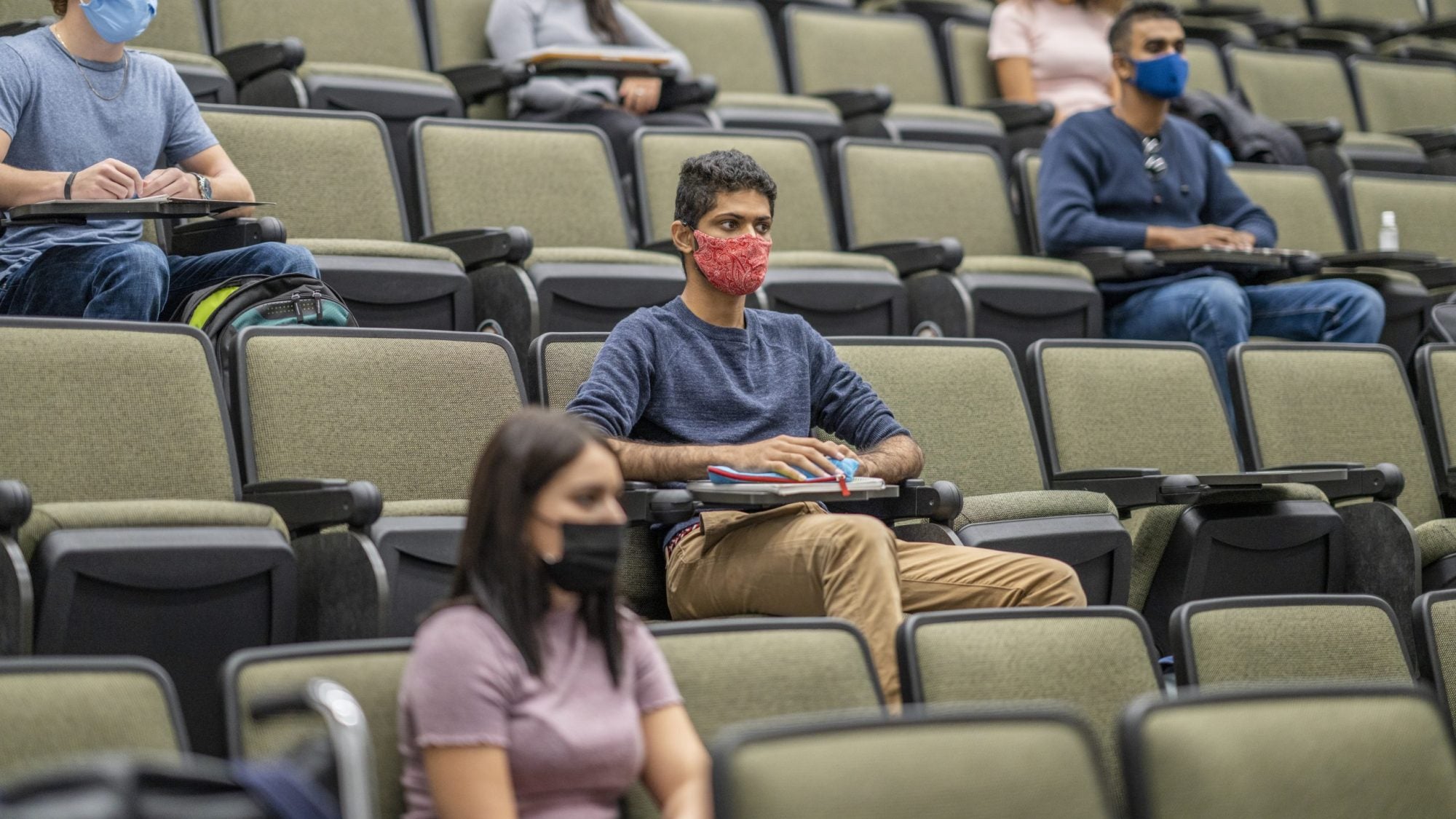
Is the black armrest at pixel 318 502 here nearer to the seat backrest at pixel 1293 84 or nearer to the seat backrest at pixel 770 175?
the seat backrest at pixel 770 175

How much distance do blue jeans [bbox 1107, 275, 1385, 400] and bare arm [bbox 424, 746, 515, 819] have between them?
200cm

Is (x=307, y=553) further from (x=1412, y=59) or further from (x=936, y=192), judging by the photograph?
(x=1412, y=59)

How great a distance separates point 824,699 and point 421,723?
1.24 ft

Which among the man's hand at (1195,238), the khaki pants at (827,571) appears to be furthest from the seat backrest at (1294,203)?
the khaki pants at (827,571)

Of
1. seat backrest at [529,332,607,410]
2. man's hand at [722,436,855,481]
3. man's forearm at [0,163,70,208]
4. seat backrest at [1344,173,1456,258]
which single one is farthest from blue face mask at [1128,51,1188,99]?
man's forearm at [0,163,70,208]

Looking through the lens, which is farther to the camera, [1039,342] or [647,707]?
[1039,342]

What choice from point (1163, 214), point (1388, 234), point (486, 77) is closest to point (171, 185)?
point (486, 77)

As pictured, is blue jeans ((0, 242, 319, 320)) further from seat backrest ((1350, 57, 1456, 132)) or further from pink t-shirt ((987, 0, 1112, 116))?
seat backrest ((1350, 57, 1456, 132))

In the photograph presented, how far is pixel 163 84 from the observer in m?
2.44

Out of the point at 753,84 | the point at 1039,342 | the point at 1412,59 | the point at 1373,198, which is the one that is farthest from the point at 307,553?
the point at 1412,59

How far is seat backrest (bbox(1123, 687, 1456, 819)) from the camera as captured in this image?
122 cm

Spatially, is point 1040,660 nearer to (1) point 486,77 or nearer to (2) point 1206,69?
(1) point 486,77

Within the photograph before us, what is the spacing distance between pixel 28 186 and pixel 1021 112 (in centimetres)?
238

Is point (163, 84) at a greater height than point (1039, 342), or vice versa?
point (163, 84)
